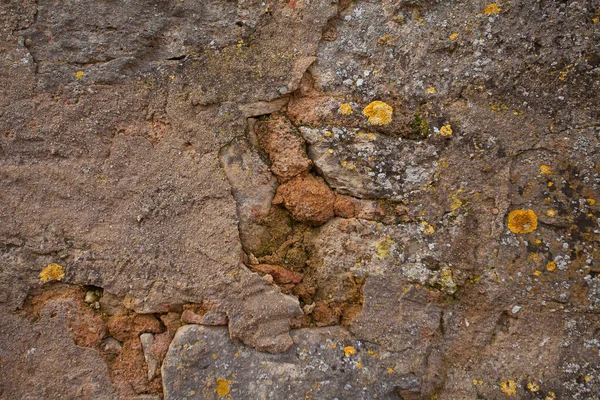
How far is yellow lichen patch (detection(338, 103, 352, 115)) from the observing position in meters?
1.93

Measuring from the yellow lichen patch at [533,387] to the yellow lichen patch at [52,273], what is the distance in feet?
6.33

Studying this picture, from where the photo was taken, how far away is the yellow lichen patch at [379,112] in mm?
1908

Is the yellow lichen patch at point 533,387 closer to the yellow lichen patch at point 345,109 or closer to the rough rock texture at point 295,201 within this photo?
the rough rock texture at point 295,201

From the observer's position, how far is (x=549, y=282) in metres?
1.76

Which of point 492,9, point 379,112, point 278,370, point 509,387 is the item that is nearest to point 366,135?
point 379,112

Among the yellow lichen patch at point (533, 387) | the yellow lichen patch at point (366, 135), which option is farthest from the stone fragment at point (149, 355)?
the yellow lichen patch at point (533, 387)

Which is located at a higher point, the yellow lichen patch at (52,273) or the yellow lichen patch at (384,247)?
the yellow lichen patch at (52,273)

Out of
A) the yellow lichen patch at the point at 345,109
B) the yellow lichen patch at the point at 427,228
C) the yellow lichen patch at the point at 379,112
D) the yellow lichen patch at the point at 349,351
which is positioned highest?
the yellow lichen patch at the point at 345,109

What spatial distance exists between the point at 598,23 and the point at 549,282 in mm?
997

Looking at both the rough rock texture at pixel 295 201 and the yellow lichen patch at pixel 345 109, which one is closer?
the rough rock texture at pixel 295 201

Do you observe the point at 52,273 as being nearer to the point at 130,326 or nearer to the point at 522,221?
the point at 130,326

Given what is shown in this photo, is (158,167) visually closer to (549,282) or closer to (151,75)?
(151,75)

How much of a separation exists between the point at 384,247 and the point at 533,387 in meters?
0.79


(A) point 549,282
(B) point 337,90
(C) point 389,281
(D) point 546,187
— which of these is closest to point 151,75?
(B) point 337,90
